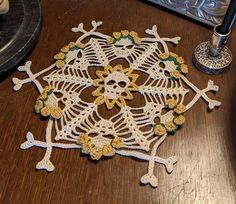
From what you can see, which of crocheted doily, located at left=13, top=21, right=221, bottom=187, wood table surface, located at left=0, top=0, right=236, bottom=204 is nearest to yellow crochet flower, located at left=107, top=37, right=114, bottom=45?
crocheted doily, located at left=13, top=21, right=221, bottom=187

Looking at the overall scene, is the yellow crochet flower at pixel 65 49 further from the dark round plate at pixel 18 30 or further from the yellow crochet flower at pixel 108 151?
the yellow crochet flower at pixel 108 151

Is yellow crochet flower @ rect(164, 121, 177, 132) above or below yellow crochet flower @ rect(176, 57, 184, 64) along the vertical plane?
below

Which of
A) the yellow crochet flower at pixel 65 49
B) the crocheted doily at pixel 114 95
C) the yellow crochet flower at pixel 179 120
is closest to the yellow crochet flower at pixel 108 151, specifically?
the crocheted doily at pixel 114 95

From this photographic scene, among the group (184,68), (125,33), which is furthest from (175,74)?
(125,33)

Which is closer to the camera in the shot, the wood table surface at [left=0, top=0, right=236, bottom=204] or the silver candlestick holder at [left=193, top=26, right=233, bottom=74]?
the wood table surface at [left=0, top=0, right=236, bottom=204]

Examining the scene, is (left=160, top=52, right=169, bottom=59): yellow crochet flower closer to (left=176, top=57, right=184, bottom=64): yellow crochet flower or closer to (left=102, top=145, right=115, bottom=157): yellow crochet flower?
(left=176, top=57, right=184, bottom=64): yellow crochet flower

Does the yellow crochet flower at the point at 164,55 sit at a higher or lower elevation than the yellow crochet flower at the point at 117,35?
lower

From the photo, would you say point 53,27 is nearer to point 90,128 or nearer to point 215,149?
point 90,128

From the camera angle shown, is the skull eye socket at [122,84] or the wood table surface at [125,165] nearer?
the wood table surface at [125,165]
